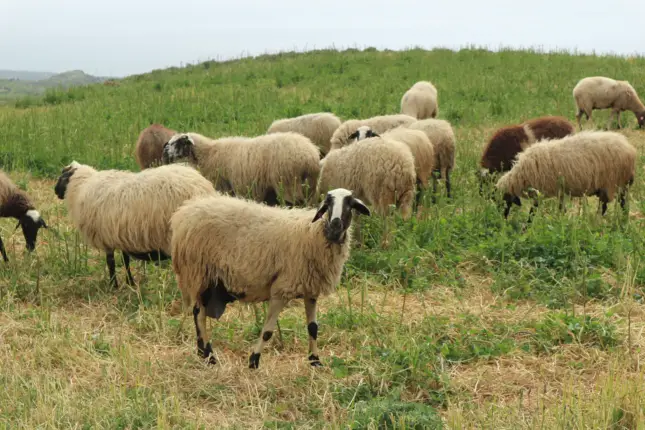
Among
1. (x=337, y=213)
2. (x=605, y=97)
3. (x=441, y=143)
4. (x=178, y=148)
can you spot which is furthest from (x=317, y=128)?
(x=605, y=97)

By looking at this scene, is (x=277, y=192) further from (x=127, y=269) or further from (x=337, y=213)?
(x=337, y=213)

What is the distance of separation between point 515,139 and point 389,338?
6025 mm

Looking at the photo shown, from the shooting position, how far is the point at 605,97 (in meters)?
15.2

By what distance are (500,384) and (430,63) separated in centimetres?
1913

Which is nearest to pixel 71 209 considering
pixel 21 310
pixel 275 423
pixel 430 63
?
pixel 21 310

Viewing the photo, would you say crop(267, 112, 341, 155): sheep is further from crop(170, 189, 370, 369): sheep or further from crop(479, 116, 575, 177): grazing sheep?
crop(170, 189, 370, 369): sheep

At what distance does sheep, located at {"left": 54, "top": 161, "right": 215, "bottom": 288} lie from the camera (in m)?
5.86

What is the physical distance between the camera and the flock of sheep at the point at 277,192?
14.8ft

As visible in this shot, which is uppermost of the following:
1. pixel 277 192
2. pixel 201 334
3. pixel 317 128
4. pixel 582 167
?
pixel 317 128

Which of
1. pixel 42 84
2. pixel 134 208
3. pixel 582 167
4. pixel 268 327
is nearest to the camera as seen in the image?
pixel 268 327

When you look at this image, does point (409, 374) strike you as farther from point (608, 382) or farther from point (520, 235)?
point (520, 235)

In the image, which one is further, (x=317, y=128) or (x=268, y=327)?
(x=317, y=128)

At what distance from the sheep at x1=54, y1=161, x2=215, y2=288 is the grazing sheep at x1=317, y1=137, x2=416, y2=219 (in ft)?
6.22

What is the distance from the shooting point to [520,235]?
6.66m
